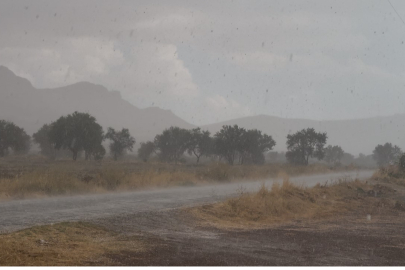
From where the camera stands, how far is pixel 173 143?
8719 cm

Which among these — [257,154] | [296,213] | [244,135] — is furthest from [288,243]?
[257,154]

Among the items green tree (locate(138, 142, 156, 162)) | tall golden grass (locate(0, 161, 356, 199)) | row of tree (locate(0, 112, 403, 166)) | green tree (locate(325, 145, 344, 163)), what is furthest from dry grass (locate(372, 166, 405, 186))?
green tree (locate(325, 145, 344, 163))

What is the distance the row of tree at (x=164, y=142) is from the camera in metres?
61.5

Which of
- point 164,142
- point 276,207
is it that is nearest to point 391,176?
point 276,207

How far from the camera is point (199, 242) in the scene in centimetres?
962

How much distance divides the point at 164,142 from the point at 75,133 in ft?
98.3

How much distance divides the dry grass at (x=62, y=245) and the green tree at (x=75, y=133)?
51.9 meters

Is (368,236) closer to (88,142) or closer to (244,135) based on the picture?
(88,142)

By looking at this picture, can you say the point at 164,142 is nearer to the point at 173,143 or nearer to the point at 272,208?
the point at 173,143

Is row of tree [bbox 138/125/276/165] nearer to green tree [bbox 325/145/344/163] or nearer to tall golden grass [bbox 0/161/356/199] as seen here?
tall golden grass [bbox 0/161/356/199]

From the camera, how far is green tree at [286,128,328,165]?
8706 cm

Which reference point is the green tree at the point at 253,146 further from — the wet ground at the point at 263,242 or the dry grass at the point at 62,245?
the dry grass at the point at 62,245

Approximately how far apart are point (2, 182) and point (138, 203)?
7326 millimetres

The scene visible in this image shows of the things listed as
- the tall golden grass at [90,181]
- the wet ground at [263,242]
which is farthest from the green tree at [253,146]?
the wet ground at [263,242]
